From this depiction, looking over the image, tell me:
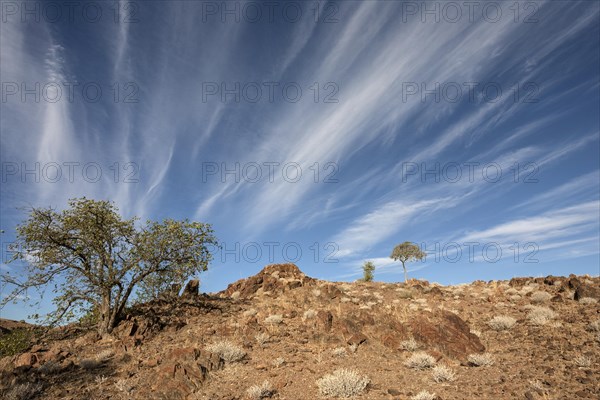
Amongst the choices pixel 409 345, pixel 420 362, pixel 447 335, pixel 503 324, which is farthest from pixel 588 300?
pixel 420 362

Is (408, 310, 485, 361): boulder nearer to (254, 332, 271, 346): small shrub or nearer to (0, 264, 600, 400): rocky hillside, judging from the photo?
(0, 264, 600, 400): rocky hillside

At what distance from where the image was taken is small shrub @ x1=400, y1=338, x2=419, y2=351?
14.7m

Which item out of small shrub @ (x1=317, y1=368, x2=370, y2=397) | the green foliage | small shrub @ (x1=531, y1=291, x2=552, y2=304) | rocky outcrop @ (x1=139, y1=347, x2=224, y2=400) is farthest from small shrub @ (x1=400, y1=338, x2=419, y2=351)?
the green foliage

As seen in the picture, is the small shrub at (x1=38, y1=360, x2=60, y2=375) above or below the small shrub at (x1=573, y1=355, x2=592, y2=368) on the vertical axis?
below

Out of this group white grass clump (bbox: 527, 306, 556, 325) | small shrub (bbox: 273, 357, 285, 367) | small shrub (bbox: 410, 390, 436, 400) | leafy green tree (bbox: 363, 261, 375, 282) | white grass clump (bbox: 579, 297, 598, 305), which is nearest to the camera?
small shrub (bbox: 410, 390, 436, 400)

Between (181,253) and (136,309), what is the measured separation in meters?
5.18

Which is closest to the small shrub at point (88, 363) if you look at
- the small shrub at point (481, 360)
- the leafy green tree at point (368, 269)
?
the small shrub at point (481, 360)

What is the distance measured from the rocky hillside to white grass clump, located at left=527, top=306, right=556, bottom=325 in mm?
67

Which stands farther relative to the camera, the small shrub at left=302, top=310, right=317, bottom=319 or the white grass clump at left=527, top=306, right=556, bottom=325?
the small shrub at left=302, top=310, right=317, bottom=319

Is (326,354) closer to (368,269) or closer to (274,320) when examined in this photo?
(274,320)

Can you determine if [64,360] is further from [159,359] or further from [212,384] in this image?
[212,384]

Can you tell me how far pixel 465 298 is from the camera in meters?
25.3

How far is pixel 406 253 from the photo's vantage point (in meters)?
66.2

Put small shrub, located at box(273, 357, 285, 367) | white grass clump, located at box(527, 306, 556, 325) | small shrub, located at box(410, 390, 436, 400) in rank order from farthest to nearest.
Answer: white grass clump, located at box(527, 306, 556, 325) < small shrub, located at box(273, 357, 285, 367) < small shrub, located at box(410, 390, 436, 400)
